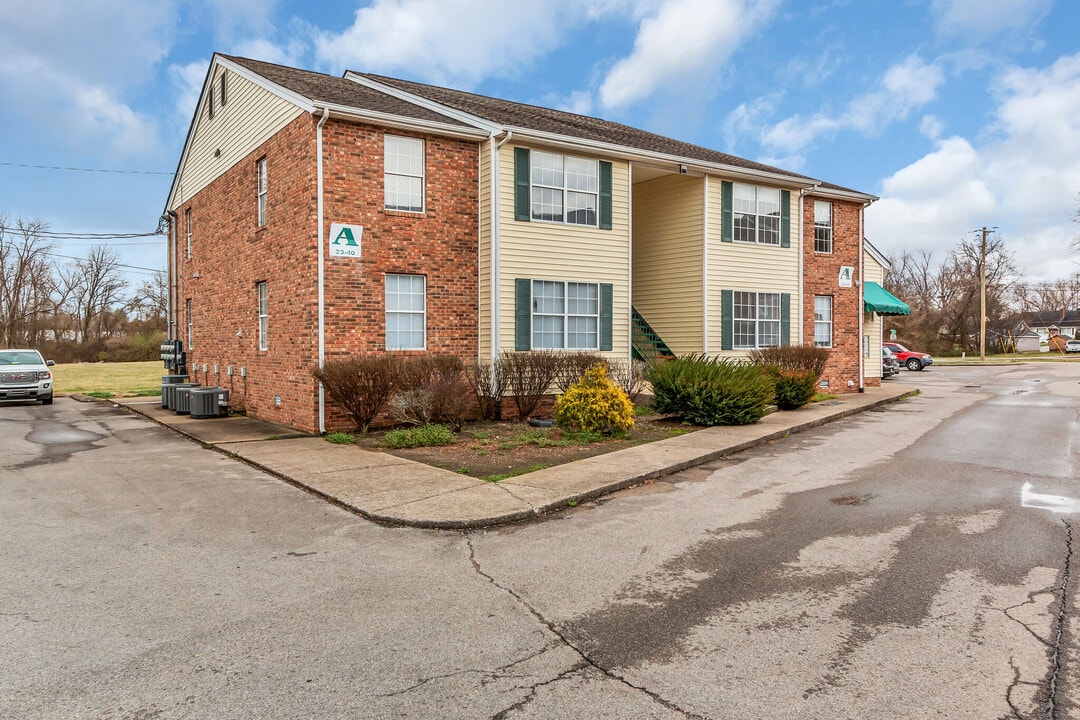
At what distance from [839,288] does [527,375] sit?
42.1 ft

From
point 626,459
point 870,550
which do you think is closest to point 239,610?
point 870,550

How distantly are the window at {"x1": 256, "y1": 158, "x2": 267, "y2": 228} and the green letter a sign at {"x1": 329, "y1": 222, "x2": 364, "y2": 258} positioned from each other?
3.14 meters

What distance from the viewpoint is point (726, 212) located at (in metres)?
18.6

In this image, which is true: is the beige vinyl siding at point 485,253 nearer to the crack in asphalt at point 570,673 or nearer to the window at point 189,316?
the crack in asphalt at point 570,673

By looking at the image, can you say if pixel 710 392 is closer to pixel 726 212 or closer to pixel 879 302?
pixel 726 212

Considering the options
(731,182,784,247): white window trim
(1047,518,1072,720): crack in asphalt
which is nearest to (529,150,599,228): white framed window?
(731,182,784,247): white window trim

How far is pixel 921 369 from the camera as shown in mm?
39656

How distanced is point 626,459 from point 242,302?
10916 millimetres

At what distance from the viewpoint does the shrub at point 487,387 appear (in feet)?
46.3

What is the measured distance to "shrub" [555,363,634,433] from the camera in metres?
12.0

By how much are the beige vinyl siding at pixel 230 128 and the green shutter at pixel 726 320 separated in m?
11.1

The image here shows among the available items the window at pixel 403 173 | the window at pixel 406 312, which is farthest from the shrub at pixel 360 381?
the window at pixel 403 173

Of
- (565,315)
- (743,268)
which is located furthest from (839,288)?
(565,315)

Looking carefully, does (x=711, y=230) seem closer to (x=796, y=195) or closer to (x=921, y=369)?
(x=796, y=195)
